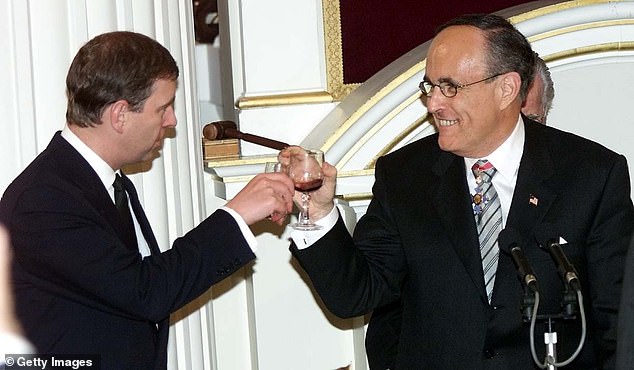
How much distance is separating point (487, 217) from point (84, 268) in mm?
1303

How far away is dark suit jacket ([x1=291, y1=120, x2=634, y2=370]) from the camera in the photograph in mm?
3803

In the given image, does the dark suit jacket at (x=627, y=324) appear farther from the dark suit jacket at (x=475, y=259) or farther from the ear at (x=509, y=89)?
the ear at (x=509, y=89)

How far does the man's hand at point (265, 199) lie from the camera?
361 centimetres

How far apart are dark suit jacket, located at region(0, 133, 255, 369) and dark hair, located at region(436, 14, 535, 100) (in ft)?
3.61

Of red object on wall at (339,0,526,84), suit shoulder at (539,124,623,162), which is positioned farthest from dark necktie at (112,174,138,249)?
red object on wall at (339,0,526,84)

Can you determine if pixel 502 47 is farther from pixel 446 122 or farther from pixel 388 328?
pixel 388 328

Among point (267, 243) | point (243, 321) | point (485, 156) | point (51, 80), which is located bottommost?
point (243, 321)

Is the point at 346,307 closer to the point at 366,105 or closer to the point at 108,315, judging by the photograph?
the point at 108,315

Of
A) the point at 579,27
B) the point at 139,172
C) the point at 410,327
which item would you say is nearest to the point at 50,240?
the point at 139,172

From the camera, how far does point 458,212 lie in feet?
12.9

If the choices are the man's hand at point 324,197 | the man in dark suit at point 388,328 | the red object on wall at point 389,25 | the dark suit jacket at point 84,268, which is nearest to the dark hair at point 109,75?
the dark suit jacket at point 84,268

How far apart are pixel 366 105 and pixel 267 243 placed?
2.23ft

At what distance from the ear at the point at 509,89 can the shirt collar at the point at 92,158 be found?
4.16 ft

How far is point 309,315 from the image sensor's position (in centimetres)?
507
